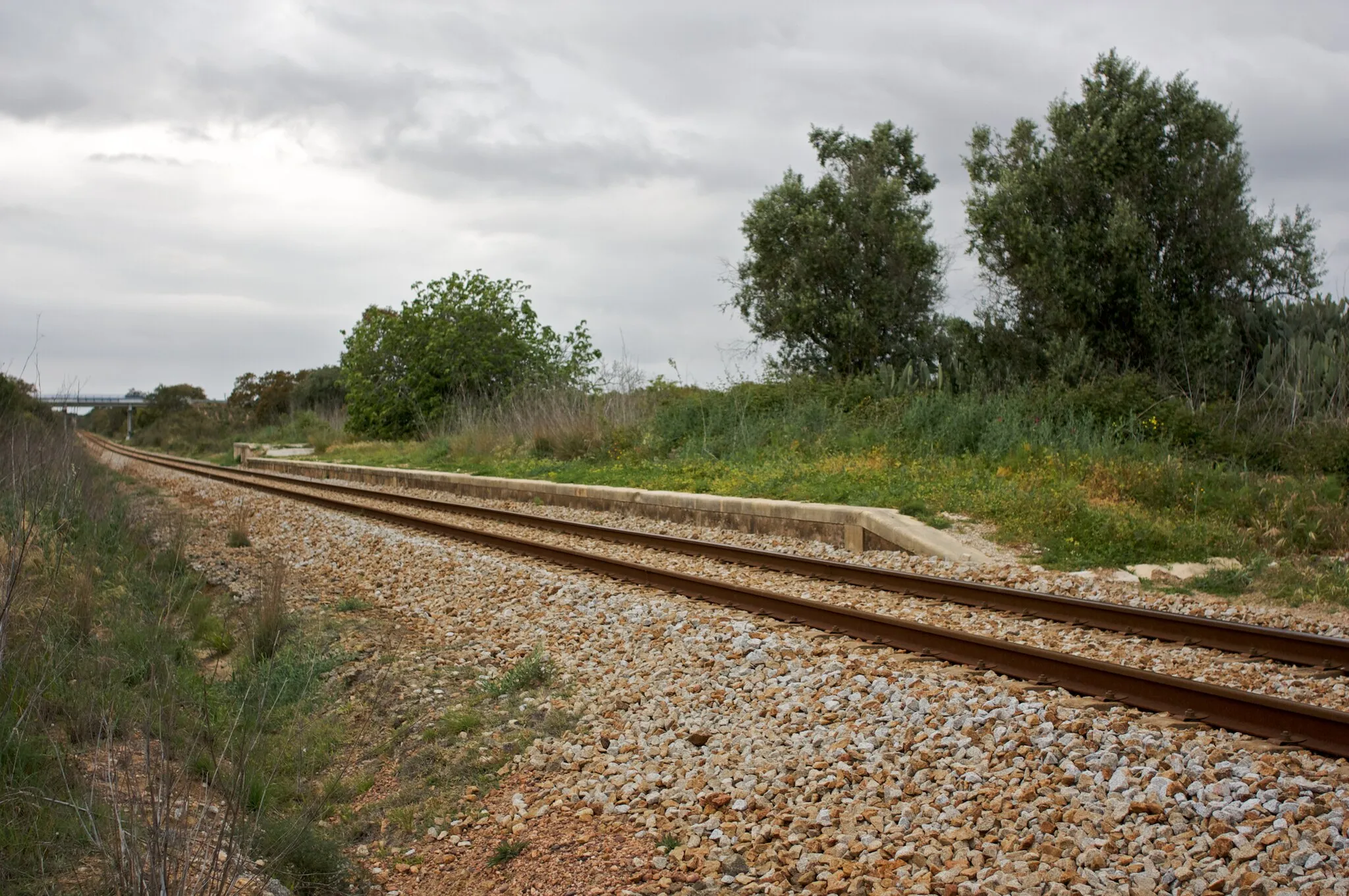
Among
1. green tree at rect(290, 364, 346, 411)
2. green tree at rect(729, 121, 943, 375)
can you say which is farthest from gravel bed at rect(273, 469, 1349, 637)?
green tree at rect(290, 364, 346, 411)

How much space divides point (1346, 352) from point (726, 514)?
10.0m

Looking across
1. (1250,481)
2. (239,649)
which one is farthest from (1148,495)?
(239,649)

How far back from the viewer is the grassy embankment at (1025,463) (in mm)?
9461

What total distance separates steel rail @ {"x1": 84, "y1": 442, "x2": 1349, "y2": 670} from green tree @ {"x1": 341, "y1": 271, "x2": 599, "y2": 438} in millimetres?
21969

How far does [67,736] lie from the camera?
5.04m

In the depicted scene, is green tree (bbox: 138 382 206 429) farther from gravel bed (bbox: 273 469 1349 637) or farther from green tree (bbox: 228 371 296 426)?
gravel bed (bbox: 273 469 1349 637)

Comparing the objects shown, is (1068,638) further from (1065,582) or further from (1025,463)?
(1025,463)

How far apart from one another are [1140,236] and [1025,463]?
985cm

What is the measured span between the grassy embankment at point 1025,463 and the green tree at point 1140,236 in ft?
16.2

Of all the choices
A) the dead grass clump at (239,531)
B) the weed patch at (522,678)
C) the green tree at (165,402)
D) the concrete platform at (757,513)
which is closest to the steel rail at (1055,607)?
the concrete platform at (757,513)

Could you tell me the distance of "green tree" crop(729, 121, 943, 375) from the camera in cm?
2794

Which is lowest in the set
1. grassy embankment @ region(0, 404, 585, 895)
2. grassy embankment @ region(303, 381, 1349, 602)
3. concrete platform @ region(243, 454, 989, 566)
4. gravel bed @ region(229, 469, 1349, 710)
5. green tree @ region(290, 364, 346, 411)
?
grassy embankment @ region(0, 404, 585, 895)

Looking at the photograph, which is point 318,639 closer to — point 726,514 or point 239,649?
point 239,649

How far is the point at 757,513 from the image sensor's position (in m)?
12.5
